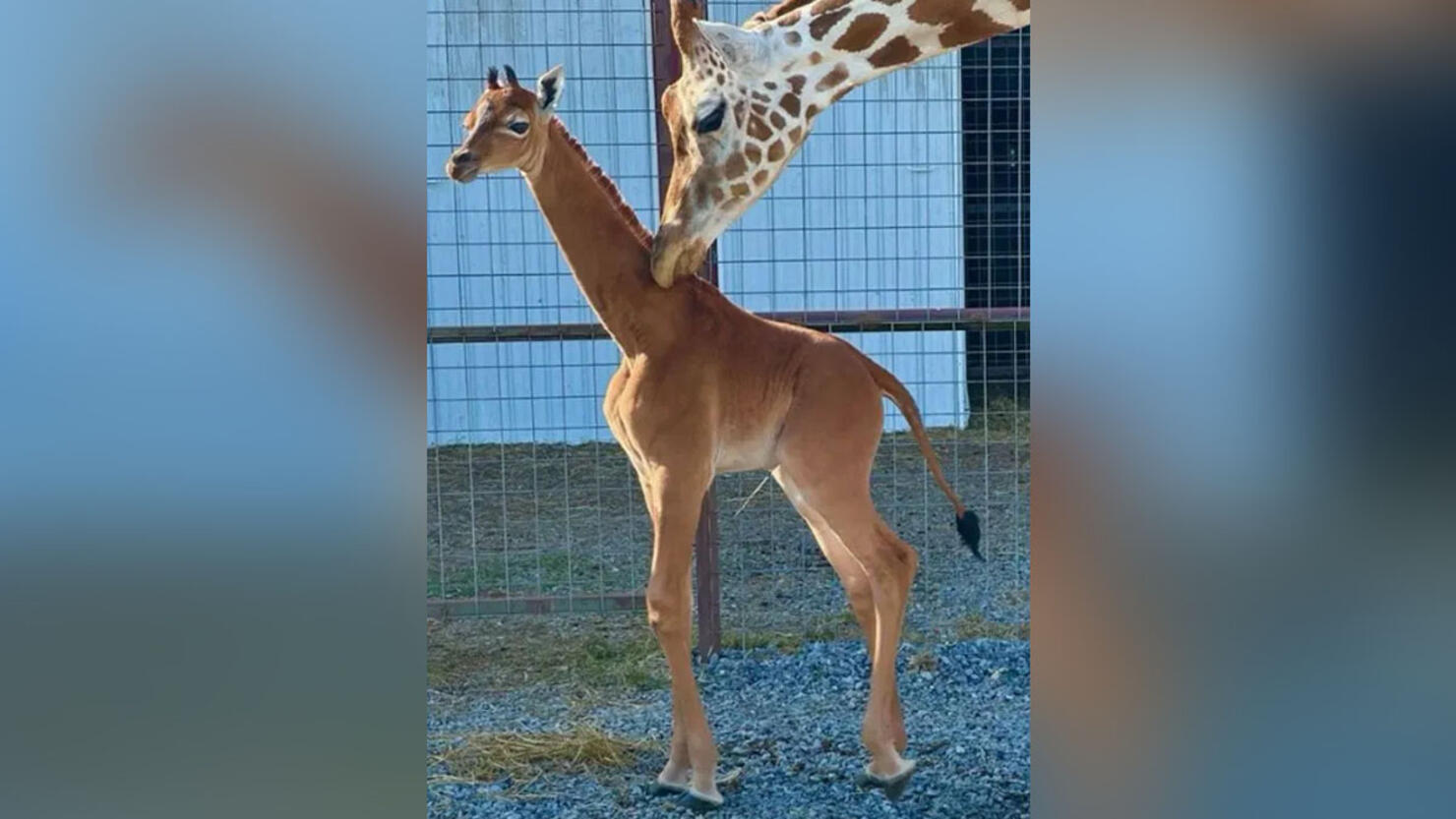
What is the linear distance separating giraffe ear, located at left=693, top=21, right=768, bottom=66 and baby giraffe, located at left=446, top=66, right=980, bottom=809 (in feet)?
1.50

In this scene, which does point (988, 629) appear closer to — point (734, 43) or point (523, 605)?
point (523, 605)

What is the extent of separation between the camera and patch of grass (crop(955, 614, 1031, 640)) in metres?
4.72

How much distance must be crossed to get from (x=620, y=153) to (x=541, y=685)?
298 cm

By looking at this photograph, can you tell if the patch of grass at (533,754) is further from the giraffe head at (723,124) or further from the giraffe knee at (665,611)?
the giraffe head at (723,124)

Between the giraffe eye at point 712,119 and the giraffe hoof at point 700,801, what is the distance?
168 cm

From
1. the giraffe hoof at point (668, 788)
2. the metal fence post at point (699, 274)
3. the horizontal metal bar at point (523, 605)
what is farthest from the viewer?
the horizontal metal bar at point (523, 605)

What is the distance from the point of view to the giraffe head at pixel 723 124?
272 centimetres

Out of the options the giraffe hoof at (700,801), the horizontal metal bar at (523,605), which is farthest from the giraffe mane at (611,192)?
the horizontal metal bar at (523,605)

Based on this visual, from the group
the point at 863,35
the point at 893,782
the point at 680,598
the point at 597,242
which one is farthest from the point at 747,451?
the point at 863,35

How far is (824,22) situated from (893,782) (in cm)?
197
